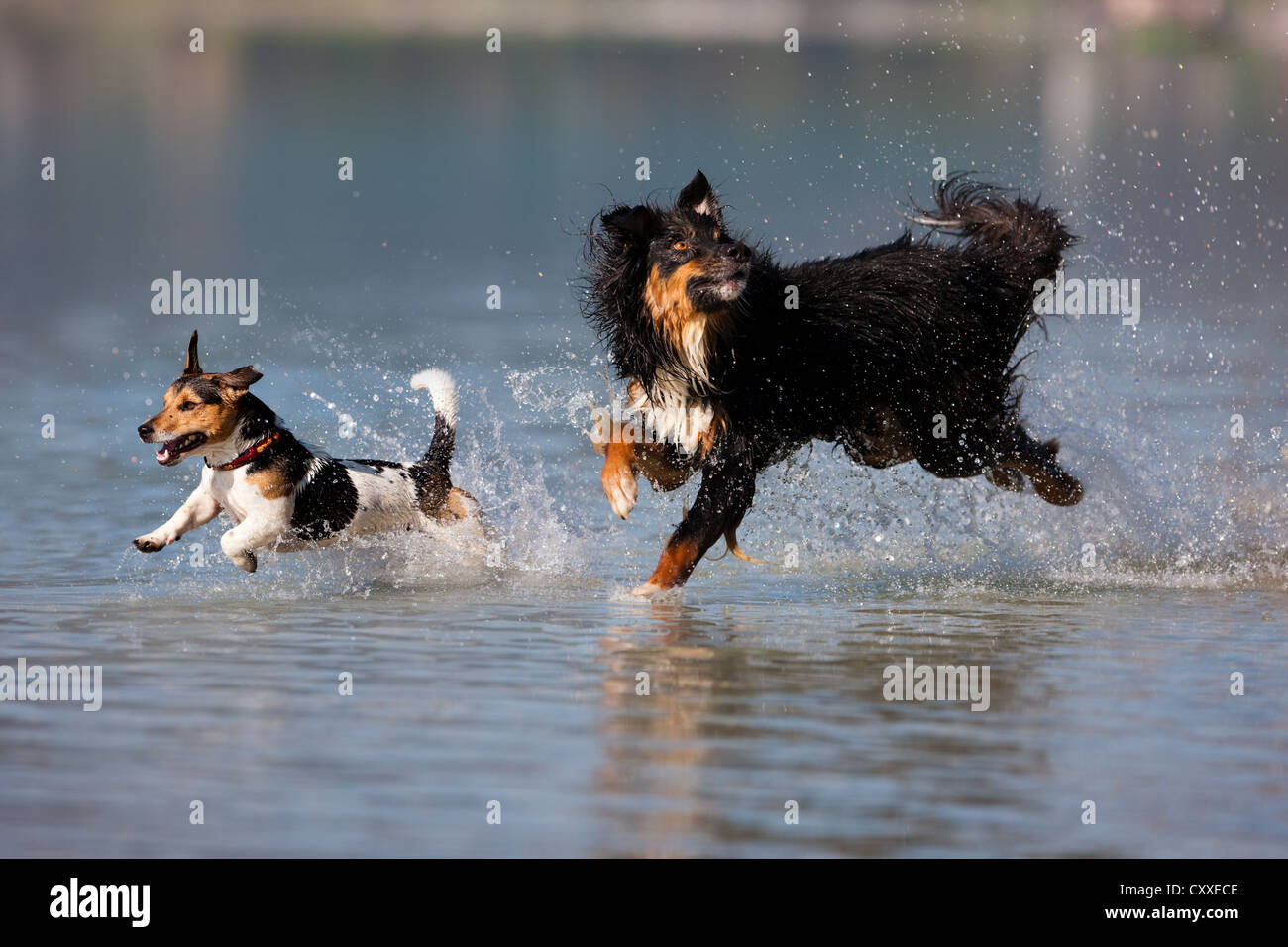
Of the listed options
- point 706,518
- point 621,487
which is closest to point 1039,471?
point 706,518

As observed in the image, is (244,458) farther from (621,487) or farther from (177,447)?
(621,487)

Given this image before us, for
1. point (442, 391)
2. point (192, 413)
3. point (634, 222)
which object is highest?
point (634, 222)

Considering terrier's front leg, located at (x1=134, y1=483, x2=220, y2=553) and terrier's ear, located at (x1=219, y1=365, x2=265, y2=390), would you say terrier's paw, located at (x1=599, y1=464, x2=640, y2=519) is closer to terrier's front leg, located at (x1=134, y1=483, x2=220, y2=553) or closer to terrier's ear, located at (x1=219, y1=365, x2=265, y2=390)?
terrier's ear, located at (x1=219, y1=365, x2=265, y2=390)

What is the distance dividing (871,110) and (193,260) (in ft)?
29.0

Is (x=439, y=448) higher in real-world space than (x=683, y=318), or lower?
lower

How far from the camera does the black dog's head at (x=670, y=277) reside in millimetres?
7496

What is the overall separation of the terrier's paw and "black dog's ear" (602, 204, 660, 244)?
1.05 meters

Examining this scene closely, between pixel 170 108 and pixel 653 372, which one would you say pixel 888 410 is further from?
pixel 170 108

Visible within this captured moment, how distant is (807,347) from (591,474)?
363 cm

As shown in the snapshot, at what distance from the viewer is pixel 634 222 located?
7637 millimetres

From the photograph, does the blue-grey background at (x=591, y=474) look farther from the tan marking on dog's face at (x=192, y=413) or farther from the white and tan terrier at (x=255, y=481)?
the tan marking on dog's face at (x=192, y=413)

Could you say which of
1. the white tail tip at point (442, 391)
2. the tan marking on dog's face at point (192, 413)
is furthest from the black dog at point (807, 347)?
the tan marking on dog's face at point (192, 413)

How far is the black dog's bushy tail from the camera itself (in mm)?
8797
